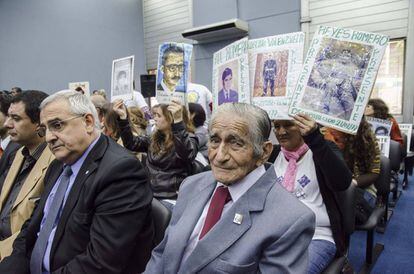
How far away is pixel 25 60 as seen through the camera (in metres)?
6.78

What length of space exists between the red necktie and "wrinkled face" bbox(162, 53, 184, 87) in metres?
0.99

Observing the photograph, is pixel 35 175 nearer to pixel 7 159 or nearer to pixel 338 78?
pixel 7 159

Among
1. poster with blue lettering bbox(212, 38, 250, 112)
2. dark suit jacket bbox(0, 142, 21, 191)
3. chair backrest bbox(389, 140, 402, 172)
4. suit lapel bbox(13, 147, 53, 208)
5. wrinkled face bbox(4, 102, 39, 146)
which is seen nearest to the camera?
poster with blue lettering bbox(212, 38, 250, 112)

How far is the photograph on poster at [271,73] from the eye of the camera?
161cm

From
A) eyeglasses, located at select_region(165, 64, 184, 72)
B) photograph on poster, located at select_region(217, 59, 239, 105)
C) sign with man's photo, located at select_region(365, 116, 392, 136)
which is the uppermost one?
eyeglasses, located at select_region(165, 64, 184, 72)

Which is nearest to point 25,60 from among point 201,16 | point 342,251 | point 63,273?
point 201,16

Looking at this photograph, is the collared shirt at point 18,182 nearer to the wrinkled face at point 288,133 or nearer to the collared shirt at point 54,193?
the collared shirt at point 54,193

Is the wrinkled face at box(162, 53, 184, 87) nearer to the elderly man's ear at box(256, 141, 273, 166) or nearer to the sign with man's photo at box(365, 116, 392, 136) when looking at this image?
the elderly man's ear at box(256, 141, 273, 166)

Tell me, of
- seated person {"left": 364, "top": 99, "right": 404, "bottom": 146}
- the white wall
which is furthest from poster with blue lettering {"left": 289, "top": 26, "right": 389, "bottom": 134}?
the white wall

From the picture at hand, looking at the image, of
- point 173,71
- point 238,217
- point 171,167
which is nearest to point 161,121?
point 171,167

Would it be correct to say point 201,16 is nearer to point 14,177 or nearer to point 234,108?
point 14,177

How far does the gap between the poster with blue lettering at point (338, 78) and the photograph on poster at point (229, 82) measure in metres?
0.34

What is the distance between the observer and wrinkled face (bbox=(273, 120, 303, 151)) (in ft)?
5.95

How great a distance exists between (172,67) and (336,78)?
102 centimetres
